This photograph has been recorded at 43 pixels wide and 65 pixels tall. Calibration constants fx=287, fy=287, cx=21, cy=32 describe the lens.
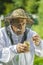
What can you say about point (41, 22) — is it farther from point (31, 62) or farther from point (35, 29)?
point (31, 62)

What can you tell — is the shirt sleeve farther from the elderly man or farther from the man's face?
the man's face

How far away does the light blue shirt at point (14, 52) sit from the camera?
2.46m

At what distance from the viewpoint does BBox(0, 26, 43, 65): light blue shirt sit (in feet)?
8.05

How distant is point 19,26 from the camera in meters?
2.49

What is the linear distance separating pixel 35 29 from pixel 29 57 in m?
0.27

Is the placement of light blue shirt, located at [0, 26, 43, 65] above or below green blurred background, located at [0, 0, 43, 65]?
below

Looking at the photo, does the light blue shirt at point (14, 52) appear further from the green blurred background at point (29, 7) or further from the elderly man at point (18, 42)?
the green blurred background at point (29, 7)

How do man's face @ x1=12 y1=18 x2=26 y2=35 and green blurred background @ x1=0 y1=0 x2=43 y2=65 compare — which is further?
green blurred background @ x1=0 y1=0 x2=43 y2=65

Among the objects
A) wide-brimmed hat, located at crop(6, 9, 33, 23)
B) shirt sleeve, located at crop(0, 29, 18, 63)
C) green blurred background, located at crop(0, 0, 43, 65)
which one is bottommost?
shirt sleeve, located at crop(0, 29, 18, 63)

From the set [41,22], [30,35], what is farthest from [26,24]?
[41,22]

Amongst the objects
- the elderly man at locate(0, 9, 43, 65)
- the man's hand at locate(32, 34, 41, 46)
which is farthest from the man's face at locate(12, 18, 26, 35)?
the man's hand at locate(32, 34, 41, 46)

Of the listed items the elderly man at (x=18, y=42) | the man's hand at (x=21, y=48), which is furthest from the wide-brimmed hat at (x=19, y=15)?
the man's hand at (x=21, y=48)

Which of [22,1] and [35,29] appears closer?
[35,29]

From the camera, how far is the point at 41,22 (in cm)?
273
